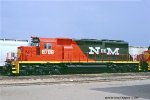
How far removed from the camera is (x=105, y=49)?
31.8 meters

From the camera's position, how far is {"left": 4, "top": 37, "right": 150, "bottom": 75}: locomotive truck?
2700cm

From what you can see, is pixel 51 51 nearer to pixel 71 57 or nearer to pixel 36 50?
pixel 36 50

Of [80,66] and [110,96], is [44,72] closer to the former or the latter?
[80,66]

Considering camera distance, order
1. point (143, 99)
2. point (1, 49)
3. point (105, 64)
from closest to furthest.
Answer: point (143, 99), point (1, 49), point (105, 64)

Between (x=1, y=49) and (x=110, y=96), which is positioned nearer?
(x=110, y=96)

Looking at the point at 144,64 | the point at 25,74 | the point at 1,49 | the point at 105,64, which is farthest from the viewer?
the point at 144,64

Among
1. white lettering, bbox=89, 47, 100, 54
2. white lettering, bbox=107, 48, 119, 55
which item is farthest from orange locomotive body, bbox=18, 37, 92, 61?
white lettering, bbox=107, 48, 119, 55

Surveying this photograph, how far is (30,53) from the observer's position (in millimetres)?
27188

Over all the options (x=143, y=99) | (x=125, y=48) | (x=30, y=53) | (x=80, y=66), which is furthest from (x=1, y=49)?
(x=143, y=99)

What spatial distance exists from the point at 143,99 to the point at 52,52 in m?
16.0

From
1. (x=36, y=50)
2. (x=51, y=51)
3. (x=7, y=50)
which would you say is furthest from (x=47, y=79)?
(x=7, y=50)

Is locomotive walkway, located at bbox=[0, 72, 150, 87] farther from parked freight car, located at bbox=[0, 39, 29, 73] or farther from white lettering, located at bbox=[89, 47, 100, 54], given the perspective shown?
white lettering, located at bbox=[89, 47, 100, 54]

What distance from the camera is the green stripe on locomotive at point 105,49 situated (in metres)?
30.5

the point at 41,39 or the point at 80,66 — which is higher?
the point at 41,39
